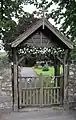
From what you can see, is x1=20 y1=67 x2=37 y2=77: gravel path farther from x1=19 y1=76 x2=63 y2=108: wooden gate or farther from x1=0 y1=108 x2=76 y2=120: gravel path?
x1=0 y1=108 x2=76 y2=120: gravel path

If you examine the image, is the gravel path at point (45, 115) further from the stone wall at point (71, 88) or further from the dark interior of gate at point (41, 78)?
the stone wall at point (71, 88)

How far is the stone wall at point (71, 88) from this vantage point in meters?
8.88

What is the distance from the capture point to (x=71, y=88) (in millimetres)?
9367

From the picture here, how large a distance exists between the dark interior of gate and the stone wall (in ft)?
0.91

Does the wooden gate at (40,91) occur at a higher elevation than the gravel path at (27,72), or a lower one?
lower

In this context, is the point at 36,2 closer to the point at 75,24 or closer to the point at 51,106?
the point at 75,24

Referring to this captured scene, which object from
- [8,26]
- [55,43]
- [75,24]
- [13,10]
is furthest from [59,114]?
[13,10]

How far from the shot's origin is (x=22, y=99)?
8680 mm

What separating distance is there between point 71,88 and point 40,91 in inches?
57.6

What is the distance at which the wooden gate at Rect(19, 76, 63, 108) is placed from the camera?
864 centimetres

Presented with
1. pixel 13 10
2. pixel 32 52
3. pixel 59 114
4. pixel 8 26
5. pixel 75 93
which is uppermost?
pixel 13 10

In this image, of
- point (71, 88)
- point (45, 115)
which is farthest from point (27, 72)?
point (45, 115)

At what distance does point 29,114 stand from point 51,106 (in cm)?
121

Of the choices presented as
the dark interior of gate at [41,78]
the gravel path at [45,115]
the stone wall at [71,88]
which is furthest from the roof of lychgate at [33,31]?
the gravel path at [45,115]
